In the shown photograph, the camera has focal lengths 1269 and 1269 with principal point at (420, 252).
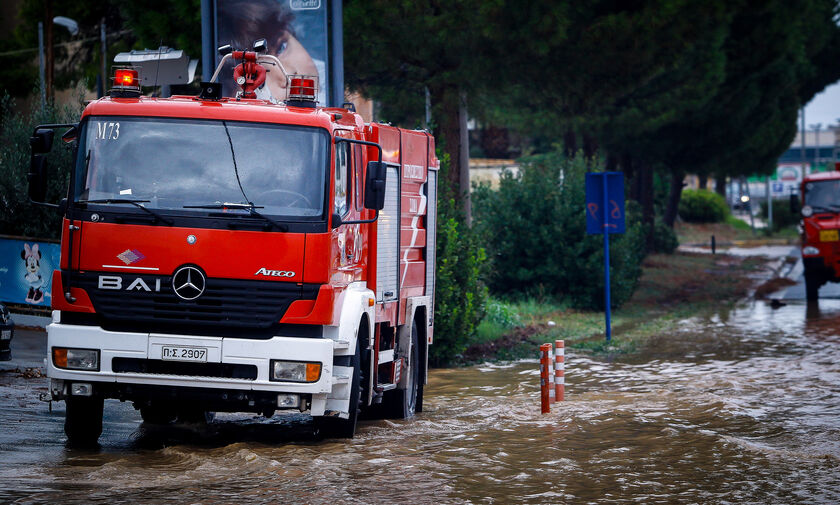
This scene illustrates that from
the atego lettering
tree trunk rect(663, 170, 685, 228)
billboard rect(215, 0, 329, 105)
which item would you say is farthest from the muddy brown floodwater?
tree trunk rect(663, 170, 685, 228)

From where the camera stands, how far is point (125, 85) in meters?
10.1

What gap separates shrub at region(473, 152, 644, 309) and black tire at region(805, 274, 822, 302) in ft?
12.6

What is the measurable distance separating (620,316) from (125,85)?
17.5 metres

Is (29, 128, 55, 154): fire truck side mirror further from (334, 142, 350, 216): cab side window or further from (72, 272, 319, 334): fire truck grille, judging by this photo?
(334, 142, 350, 216): cab side window

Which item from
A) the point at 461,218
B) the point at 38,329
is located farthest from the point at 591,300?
the point at 38,329

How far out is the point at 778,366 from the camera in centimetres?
1697

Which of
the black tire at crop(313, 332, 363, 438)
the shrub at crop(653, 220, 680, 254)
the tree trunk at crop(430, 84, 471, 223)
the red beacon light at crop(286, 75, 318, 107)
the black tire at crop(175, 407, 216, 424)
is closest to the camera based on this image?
the black tire at crop(313, 332, 363, 438)

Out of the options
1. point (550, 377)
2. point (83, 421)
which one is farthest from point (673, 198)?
point (83, 421)

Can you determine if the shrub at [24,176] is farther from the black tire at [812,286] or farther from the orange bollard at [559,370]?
the black tire at [812,286]

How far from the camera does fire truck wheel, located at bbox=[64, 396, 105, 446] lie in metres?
10.1

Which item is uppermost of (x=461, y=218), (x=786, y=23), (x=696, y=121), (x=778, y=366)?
(x=786, y=23)

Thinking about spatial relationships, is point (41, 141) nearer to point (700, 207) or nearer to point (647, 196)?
point (647, 196)

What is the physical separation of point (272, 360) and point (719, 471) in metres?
3.44

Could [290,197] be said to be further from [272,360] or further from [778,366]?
[778,366]
